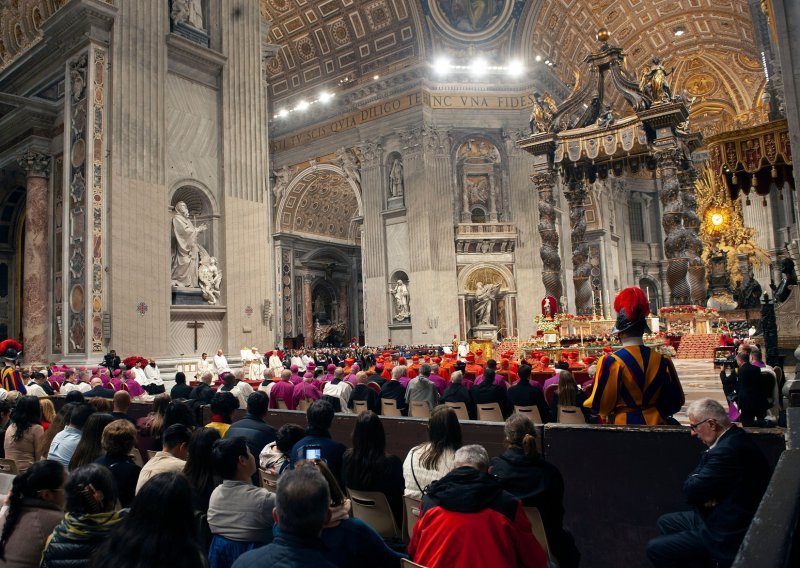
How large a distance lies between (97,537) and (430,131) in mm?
25528

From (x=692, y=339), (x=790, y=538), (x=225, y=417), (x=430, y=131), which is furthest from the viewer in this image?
(x=430, y=131)

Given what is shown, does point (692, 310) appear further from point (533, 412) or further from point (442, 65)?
point (442, 65)

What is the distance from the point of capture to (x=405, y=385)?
8703 mm

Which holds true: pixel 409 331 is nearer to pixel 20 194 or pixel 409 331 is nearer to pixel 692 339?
pixel 692 339

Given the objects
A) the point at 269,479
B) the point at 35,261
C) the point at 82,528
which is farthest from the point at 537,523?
the point at 35,261

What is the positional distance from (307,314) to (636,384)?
29285 mm

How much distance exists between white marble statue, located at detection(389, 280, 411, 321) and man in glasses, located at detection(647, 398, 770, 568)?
77.8 ft

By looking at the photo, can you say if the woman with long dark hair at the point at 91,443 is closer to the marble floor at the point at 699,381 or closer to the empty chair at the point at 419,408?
the empty chair at the point at 419,408

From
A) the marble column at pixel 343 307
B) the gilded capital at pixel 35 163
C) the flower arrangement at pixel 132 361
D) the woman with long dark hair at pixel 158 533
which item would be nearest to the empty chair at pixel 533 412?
the woman with long dark hair at pixel 158 533

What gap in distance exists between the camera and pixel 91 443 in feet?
13.2

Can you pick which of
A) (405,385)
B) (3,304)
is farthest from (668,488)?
(3,304)

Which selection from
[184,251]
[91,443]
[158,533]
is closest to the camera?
[158,533]

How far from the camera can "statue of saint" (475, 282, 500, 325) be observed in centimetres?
2639

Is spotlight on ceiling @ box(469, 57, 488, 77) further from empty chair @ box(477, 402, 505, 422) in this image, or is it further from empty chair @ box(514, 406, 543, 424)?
empty chair @ box(514, 406, 543, 424)
